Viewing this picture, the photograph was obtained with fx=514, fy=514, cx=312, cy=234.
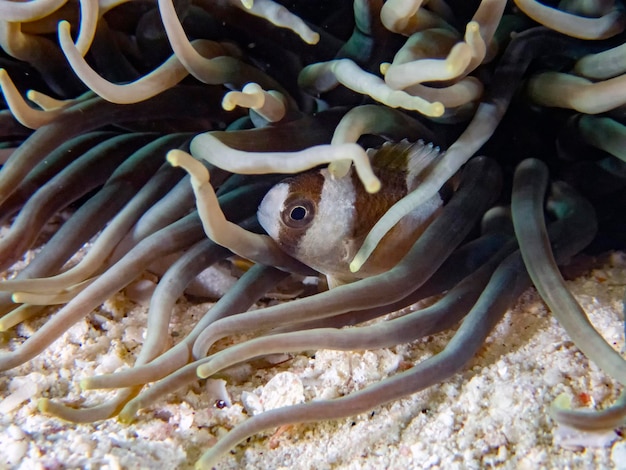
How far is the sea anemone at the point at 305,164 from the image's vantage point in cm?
118

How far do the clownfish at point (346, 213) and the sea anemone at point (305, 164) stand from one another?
4cm

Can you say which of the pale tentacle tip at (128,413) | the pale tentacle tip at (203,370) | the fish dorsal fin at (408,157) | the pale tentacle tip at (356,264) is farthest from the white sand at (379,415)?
the fish dorsal fin at (408,157)

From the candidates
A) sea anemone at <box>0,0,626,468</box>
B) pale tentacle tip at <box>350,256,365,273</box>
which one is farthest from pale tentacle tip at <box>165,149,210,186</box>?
pale tentacle tip at <box>350,256,365,273</box>

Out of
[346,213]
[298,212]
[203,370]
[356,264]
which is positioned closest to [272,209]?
[298,212]

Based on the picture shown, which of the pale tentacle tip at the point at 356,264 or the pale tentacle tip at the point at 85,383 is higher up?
the pale tentacle tip at the point at 356,264

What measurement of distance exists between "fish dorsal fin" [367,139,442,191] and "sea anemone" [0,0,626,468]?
2 cm

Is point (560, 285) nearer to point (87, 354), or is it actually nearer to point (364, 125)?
point (364, 125)

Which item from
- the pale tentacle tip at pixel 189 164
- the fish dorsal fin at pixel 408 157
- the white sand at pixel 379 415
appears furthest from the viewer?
the fish dorsal fin at pixel 408 157

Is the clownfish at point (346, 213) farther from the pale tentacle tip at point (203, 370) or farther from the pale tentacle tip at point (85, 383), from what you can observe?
the pale tentacle tip at point (85, 383)

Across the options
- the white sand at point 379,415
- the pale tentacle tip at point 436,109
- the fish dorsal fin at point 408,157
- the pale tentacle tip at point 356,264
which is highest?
the pale tentacle tip at point 436,109

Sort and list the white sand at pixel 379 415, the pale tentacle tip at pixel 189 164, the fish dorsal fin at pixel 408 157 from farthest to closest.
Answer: the fish dorsal fin at pixel 408 157 → the white sand at pixel 379 415 → the pale tentacle tip at pixel 189 164

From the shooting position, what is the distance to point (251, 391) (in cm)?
145

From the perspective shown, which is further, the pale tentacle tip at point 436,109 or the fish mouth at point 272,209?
the fish mouth at point 272,209

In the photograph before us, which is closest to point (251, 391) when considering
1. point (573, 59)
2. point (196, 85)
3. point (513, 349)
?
point (513, 349)
